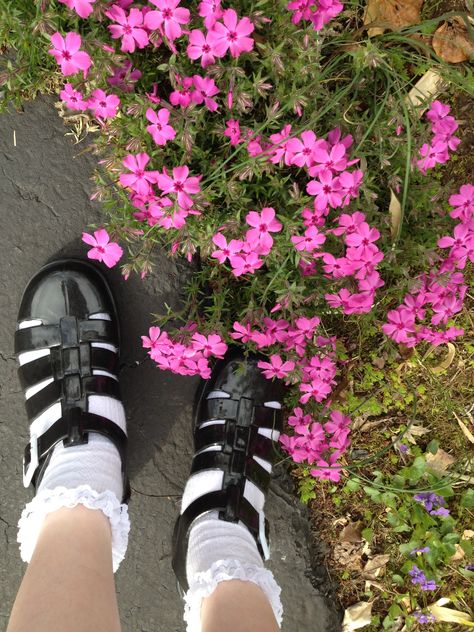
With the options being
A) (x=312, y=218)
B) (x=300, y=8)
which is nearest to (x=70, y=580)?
(x=312, y=218)

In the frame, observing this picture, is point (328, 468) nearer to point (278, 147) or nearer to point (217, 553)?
point (217, 553)

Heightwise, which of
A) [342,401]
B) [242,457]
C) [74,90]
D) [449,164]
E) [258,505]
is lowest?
[258,505]

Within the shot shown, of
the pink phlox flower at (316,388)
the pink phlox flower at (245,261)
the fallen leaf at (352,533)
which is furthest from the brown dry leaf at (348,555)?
the pink phlox flower at (245,261)

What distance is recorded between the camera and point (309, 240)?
1748 mm

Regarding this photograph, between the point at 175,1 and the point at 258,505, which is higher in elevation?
the point at 175,1

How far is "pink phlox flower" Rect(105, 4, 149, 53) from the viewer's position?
1578 mm

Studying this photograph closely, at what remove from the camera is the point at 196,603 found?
1.97 metres

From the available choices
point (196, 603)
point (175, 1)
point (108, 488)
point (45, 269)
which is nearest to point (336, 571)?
point (196, 603)

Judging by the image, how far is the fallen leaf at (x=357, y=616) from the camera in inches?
105

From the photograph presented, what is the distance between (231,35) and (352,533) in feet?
7.10

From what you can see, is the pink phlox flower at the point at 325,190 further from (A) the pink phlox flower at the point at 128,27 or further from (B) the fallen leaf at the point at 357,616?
(B) the fallen leaf at the point at 357,616

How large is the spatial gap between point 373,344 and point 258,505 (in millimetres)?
868

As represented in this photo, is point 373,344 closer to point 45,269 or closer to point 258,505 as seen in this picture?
point 258,505

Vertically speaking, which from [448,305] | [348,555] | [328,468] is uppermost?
[448,305]
